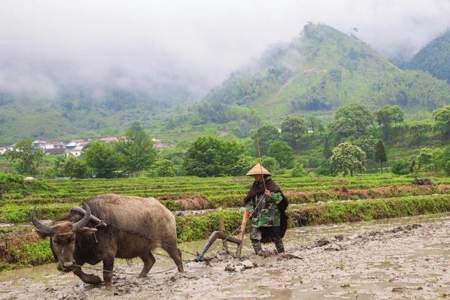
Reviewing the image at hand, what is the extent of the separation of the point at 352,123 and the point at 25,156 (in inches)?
3271

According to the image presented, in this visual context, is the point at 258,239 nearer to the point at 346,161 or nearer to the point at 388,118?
the point at 346,161

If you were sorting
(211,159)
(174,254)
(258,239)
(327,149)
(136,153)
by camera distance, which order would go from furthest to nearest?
(327,149) → (136,153) → (211,159) → (258,239) → (174,254)

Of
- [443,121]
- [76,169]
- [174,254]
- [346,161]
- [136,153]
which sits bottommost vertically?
[174,254]

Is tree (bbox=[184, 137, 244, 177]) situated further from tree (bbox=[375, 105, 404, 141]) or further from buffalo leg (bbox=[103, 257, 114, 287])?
buffalo leg (bbox=[103, 257, 114, 287])

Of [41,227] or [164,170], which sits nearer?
[41,227]

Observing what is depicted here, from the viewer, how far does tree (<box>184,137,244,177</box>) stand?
91.8 metres

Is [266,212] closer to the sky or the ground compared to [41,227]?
closer to the ground

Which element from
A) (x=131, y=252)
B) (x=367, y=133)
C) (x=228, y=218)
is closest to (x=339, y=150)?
(x=367, y=133)

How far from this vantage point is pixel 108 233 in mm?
12242

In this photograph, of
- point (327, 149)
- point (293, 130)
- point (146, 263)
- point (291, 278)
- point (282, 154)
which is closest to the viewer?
point (291, 278)

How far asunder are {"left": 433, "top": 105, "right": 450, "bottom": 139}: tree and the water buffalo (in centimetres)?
11985

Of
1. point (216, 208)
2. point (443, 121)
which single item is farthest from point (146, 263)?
point (443, 121)

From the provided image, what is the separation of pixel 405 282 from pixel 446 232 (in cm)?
1103

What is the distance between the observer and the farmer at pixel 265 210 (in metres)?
15.3
